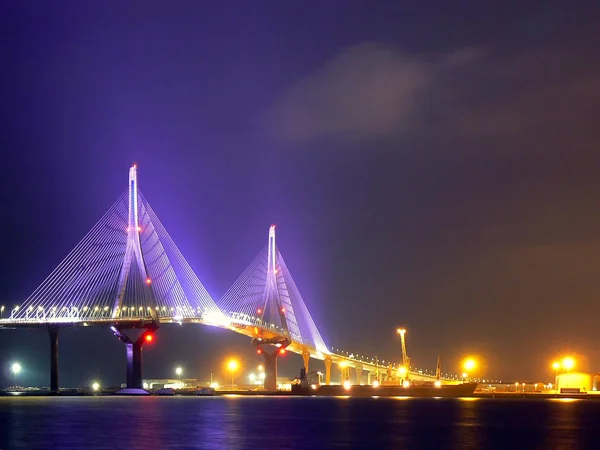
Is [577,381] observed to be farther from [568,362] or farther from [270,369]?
[270,369]

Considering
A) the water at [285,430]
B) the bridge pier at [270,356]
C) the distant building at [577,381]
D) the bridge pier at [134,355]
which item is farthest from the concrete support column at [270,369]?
the water at [285,430]

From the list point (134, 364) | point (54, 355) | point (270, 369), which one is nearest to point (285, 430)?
point (134, 364)

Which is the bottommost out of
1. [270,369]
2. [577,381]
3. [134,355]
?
[577,381]

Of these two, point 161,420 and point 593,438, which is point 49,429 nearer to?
point 161,420

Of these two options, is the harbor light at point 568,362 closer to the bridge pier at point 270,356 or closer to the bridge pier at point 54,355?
the bridge pier at point 270,356

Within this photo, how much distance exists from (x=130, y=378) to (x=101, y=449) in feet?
277

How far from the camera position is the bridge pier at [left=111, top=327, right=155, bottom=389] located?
133 metres

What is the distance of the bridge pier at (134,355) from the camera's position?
133m

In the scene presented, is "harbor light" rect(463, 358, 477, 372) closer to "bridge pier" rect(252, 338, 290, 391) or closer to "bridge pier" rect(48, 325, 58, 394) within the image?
"bridge pier" rect(252, 338, 290, 391)

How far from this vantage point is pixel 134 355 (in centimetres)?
13375

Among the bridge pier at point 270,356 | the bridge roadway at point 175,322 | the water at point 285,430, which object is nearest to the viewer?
the water at point 285,430

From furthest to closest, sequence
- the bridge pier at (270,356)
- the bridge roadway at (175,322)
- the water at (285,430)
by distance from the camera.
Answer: the bridge pier at (270,356)
the bridge roadway at (175,322)
the water at (285,430)

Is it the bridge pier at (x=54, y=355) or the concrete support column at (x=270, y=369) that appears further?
the concrete support column at (x=270, y=369)

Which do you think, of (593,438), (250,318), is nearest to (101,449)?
(593,438)
